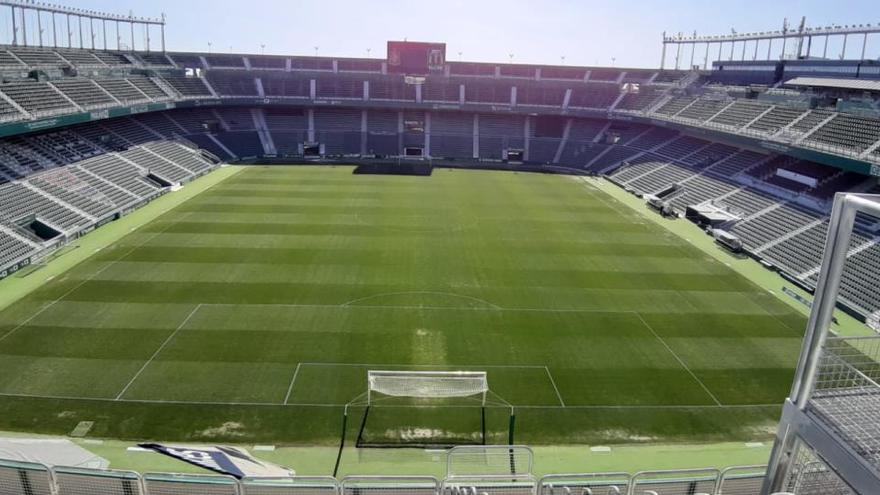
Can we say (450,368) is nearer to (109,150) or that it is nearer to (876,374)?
(876,374)

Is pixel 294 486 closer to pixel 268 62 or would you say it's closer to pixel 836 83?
pixel 836 83

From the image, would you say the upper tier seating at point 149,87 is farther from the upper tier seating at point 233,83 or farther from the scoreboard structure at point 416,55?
the scoreboard structure at point 416,55

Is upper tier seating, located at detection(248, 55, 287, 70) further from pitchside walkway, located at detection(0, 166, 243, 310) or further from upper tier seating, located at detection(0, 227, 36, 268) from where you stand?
upper tier seating, located at detection(0, 227, 36, 268)

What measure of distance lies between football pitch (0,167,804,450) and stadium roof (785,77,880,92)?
18.1 meters

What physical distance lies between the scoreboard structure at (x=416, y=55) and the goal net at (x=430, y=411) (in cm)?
4843

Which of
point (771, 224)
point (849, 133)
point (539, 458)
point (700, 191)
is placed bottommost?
point (539, 458)

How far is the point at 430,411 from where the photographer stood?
1652 centimetres

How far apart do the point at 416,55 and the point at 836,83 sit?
35.3m

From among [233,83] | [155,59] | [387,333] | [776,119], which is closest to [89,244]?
[387,333]

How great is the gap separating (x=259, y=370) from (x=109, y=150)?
3076 cm

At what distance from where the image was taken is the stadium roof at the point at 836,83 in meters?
38.2

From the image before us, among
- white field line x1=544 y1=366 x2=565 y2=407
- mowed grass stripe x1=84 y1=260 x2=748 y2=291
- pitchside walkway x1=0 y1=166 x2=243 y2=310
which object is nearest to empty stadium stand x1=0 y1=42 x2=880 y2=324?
pitchside walkway x1=0 y1=166 x2=243 y2=310

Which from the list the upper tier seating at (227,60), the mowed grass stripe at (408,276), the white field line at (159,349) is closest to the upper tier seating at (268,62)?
the upper tier seating at (227,60)

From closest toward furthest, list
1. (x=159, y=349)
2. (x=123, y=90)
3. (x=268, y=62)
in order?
(x=159, y=349) < (x=123, y=90) < (x=268, y=62)
